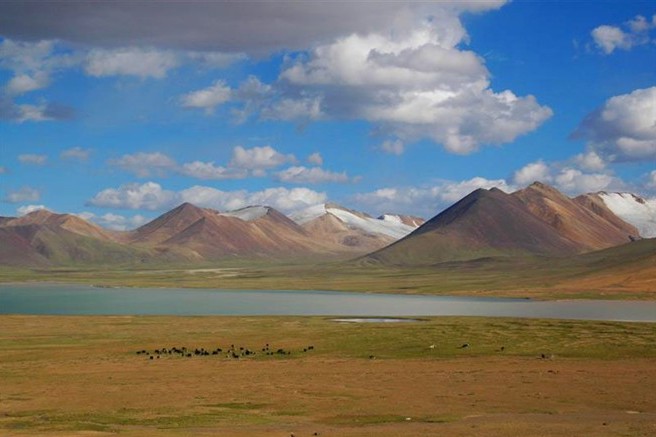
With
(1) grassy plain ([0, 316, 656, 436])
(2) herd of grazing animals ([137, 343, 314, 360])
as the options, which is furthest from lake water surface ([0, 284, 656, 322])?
(2) herd of grazing animals ([137, 343, 314, 360])

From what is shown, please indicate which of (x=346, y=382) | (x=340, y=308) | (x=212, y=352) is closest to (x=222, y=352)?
(x=212, y=352)

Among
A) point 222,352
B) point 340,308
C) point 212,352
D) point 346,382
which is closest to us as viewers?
point 346,382

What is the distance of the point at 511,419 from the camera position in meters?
45.0

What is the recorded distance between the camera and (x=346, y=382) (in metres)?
61.5

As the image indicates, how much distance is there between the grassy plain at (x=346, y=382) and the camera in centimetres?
4462

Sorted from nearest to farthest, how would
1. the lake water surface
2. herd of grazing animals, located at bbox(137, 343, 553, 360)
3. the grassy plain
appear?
the grassy plain → herd of grazing animals, located at bbox(137, 343, 553, 360) → the lake water surface

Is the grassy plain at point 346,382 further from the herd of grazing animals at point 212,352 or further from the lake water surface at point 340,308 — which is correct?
the lake water surface at point 340,308

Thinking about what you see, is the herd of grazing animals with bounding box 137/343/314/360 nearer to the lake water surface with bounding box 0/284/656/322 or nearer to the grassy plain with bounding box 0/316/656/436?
the grassy plain with bounding box 0/316/656/436

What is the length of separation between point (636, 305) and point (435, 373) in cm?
11830

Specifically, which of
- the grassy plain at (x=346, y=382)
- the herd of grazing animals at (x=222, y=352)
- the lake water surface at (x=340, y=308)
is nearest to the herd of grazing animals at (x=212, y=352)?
the herd of grazing animals at (x=222, y=352)

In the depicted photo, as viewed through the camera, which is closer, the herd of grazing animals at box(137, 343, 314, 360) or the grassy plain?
the grassy plain

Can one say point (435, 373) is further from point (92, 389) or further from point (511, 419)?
point (92, 389)

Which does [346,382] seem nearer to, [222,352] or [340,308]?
[222,352]

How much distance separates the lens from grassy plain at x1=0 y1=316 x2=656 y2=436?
44.6 m
